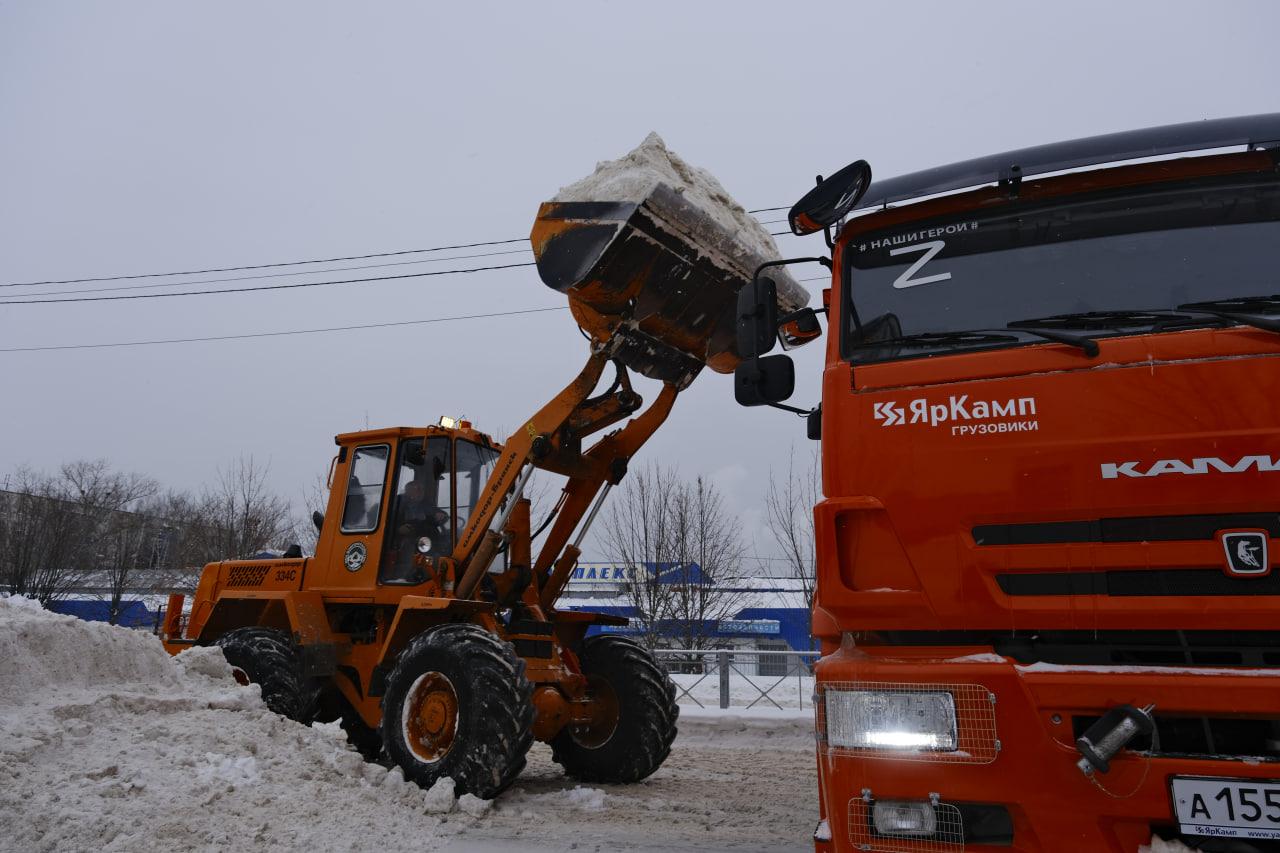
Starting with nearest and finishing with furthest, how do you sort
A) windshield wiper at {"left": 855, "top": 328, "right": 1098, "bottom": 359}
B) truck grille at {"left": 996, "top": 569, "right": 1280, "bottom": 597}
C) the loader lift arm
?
1. truck grille at {"left": 996, "top": 569, "right": 1280, "bottom": 597}
2. windshield wiper at {"left": 855, "top": 328, "right": 1098, "bottom": 359}
3. the loader lift arm

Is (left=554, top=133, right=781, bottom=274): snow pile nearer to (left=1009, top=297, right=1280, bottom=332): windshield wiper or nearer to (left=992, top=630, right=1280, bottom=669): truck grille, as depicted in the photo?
(left=1009, top=297, right=1280, bottom=332): windshield wiper

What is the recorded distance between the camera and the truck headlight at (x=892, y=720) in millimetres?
2906

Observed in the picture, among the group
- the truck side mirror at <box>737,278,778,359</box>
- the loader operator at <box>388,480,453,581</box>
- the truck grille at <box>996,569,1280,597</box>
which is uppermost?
the truck side mirror at <box>737,278,778,359</box>

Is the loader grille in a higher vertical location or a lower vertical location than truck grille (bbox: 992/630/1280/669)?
higher

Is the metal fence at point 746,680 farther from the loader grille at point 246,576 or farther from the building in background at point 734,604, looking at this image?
the loader grille at point 246,576

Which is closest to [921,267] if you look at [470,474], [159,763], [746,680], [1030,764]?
[1030,764]

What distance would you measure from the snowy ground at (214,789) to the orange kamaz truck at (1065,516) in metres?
2.76

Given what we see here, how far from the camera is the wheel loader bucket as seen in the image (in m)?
6.21

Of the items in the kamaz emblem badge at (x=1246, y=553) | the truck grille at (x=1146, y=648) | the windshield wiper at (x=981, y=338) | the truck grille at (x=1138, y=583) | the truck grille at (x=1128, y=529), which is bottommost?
the truck grille at (x=1146, y=648)

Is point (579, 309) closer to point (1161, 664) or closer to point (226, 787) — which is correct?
point (226, 787)

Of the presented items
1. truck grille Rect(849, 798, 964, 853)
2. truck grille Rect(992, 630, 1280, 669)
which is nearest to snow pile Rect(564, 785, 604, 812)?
truck grille Rect(849, 798, 964, 853)

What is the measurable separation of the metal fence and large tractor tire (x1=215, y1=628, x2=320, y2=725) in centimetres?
789

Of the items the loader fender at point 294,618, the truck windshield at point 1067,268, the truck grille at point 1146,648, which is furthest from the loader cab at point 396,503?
the truck grille at point 1146,648

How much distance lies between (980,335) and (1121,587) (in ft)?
3.49
